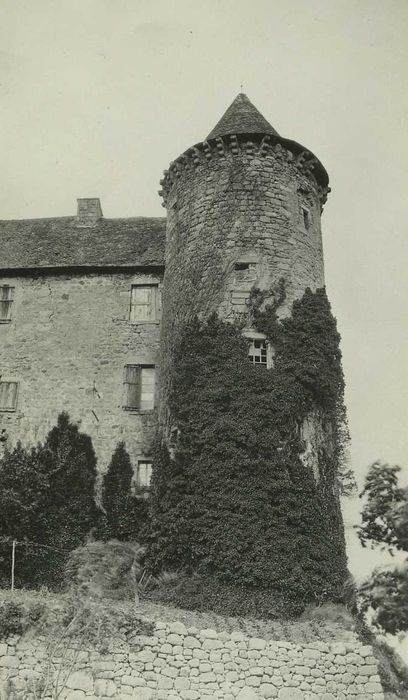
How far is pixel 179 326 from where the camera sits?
794 inches

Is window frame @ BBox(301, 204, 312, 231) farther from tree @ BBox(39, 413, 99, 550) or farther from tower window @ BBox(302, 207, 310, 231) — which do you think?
tree @ BBox(39, 413, 99, 550)

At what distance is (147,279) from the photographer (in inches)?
950

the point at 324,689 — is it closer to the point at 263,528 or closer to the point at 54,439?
the point at 263,528

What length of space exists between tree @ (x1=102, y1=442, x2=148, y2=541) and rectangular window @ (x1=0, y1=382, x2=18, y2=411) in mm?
3891

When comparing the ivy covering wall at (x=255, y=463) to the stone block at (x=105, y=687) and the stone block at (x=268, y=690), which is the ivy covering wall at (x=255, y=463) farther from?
the stone block at (x=105, y=687)

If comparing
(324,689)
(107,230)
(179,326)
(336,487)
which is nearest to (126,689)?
(324,689)

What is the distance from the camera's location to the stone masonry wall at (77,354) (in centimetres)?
2244

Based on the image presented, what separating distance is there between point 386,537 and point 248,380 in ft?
30.7

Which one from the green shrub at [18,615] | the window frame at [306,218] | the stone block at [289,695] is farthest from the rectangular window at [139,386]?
the stone block at [289,695]

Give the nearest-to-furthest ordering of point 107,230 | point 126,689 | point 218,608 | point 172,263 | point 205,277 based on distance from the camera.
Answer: point 126,689 → point 218,608 → point 205,277 → point 172,263 → point 107,230

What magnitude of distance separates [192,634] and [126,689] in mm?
1617

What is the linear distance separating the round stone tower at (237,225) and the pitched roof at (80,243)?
2691 millimetres

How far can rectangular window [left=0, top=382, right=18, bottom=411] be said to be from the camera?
75.0 ft

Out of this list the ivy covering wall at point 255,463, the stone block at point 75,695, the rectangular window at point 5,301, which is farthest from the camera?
the rectangular window at point 5,301
